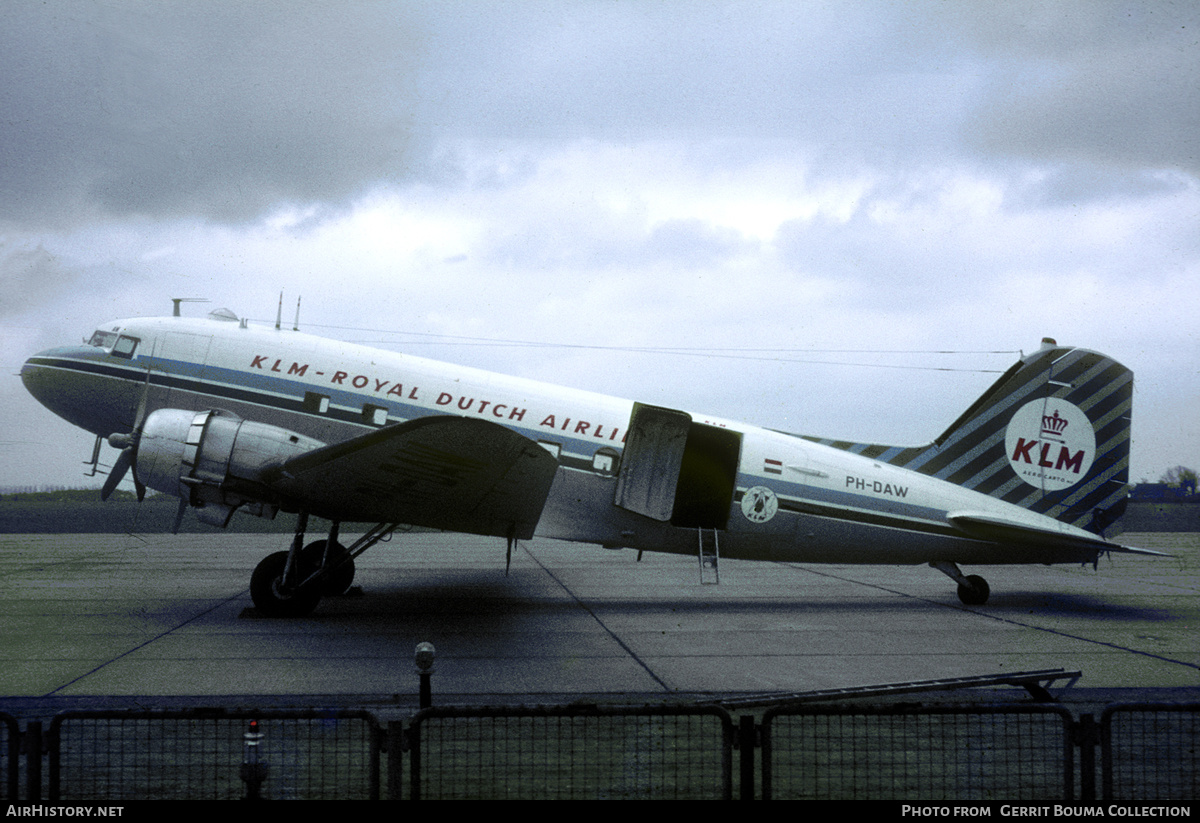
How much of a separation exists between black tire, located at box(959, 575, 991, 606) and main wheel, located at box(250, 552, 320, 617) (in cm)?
988

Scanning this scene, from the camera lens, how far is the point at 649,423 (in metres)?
11.5

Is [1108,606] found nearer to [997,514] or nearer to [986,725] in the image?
[997,514]

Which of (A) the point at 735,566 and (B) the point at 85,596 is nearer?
(B) the point at 85,596

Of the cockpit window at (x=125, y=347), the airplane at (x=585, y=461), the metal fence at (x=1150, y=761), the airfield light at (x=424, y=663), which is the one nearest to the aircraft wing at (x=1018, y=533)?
the airplane at (x=585, y=461)


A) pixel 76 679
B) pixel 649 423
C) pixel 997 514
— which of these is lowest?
pixel 76 679

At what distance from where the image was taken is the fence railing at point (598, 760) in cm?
366

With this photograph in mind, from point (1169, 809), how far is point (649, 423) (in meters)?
8.48

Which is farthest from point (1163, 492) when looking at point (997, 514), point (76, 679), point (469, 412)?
point (76, 679)

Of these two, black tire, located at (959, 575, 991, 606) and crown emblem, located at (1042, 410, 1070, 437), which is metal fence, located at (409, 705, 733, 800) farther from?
crown emblem, located at (1042, 410, 1070, 437)

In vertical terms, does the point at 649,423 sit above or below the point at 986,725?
above

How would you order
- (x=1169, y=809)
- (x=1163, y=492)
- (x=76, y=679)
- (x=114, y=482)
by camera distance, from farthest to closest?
(x=1163, y=492) → (x=114, y=482) → (x=76, y=679) → (x=1169, y=809)

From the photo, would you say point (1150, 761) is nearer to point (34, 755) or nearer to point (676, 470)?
point (34, 755)

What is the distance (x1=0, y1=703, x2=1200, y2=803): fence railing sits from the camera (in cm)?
366

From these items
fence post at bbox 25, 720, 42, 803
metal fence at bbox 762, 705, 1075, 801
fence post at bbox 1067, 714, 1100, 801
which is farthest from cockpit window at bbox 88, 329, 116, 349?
fence post at bbox 1067, 714, 1100, 801
